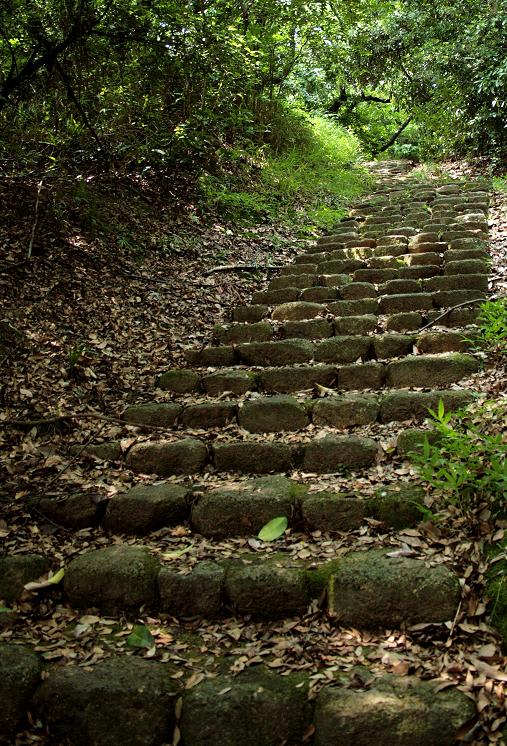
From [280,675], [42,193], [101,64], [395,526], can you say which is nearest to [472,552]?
[395,526]

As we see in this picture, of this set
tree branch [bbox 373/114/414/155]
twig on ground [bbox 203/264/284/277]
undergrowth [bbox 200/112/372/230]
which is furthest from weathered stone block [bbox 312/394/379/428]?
tree branch [bbox 373/114/414/155]

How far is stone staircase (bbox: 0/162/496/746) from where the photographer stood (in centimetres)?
184

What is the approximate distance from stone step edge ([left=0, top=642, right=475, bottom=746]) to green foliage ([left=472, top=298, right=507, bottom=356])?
220 centimetres

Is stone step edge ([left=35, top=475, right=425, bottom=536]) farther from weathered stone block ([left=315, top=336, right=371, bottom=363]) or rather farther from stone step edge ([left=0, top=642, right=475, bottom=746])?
weathered stone block ([left=315, top=336, right=371, bottom=363])

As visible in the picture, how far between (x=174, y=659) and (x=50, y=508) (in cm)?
107

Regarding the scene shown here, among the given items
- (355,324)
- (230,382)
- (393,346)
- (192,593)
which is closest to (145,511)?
(192,593)

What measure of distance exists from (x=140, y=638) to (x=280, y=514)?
0.81 m

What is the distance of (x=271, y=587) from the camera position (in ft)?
7.36

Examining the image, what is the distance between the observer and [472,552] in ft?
7.34

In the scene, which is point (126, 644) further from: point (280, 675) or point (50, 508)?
point (50, 508)

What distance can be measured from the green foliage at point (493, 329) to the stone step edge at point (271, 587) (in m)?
1.75

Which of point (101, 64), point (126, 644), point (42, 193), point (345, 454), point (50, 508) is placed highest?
point (101, 64)

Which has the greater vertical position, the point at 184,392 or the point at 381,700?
the point at 184,392

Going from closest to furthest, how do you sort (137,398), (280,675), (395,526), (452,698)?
(452,698), (280,675), (395,526), (137,398)
